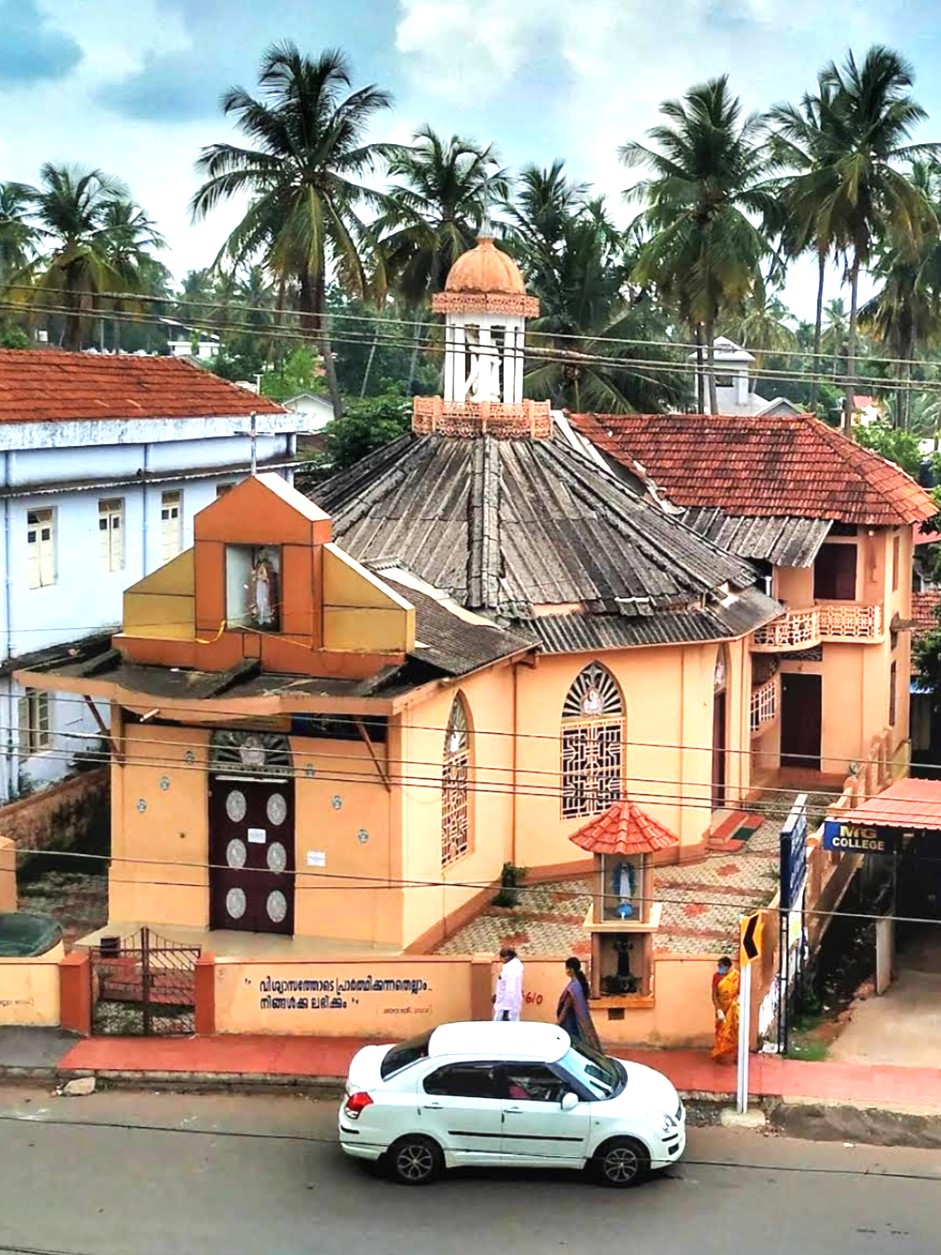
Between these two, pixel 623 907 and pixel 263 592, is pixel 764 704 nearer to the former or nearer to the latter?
pixel 623 907

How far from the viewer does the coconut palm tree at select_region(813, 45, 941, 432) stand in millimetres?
44625

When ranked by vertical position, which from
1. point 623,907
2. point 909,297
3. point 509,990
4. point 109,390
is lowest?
point 509,990

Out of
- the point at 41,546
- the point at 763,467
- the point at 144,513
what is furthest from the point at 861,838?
the point at 144,513

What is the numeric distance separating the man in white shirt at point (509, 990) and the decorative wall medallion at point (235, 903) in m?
5.08

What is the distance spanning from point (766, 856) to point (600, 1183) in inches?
466

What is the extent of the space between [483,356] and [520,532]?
4026 mm

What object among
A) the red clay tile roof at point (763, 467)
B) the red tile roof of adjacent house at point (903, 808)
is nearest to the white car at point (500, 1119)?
the red tile roof of adjacent house at point (903, 808)

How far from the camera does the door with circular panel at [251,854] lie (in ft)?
75.8

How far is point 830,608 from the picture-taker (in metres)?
33.1

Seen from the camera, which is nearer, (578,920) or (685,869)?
(578,920)

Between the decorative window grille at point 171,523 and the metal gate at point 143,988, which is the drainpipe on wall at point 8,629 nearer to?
the decorative window grille at point 171,523

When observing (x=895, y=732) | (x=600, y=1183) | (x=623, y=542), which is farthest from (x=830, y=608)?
(x=600, y=1183)

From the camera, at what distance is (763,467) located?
34.1m

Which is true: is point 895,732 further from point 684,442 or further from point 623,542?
point 623,542
